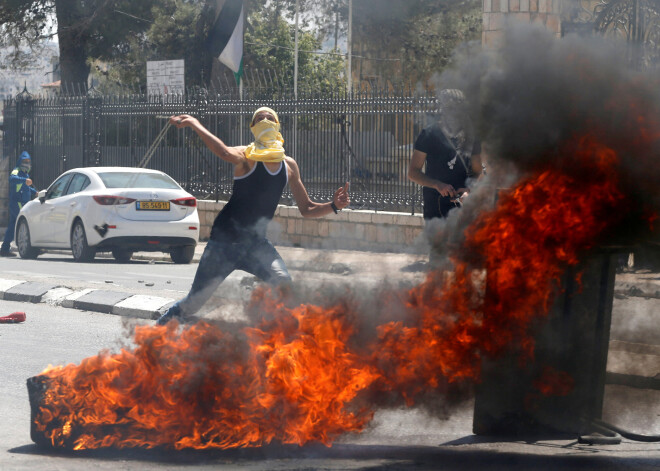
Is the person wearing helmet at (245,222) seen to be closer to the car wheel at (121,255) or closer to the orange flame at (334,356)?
the orange flame at (334,356)

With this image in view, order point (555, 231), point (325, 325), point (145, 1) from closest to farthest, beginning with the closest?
point (555, 231), point (325, 325), point (145, 1)

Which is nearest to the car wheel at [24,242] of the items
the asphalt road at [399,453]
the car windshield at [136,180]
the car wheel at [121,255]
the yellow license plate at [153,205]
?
the car wheel at [121,255]

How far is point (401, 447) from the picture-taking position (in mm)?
4996

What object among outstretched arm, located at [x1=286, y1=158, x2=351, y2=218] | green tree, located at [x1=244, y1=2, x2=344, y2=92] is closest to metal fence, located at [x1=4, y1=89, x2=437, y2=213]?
outstretched arm, located at [x1=286, y1=158, x2=351, y2=218]

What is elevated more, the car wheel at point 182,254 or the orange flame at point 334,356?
the orange flame at point 334,356

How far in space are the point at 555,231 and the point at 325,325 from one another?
3.81ft

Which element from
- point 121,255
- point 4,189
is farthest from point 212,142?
point 4,189

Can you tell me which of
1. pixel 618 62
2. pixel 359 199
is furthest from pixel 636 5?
pixel 618 62

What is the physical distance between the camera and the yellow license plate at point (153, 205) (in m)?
15.3

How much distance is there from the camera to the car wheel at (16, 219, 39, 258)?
17.2 meters

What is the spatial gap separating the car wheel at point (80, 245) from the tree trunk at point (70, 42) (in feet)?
68.7

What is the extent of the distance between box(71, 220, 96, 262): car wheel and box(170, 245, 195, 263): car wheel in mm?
1397

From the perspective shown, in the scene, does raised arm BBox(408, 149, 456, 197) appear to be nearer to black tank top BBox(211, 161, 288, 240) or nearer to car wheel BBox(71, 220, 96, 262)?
black tank top BBox(211, 161, 288, 240)

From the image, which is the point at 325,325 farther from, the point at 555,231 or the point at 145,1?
the point at 145,1
